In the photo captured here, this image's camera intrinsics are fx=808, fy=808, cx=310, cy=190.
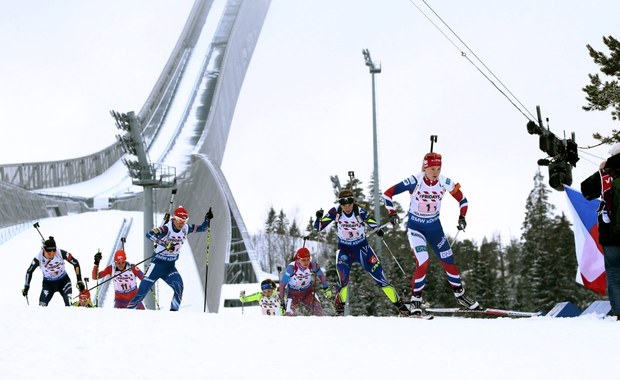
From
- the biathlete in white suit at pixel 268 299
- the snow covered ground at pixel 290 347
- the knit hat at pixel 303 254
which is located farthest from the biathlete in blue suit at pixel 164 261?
the biathlete in white suit at pixel 268 299

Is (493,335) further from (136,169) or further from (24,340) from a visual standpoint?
(136,169)

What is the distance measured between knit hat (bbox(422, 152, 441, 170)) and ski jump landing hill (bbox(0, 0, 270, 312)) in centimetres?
1514

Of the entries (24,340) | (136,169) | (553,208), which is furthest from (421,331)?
(553,208)

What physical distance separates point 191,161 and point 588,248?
93.6 feet

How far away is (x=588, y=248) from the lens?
924cm

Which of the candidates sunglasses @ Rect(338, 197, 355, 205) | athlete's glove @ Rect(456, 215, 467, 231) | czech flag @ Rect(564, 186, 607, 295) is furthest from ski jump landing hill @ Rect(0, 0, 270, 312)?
czech flag @ Rect(564, 186, 607, 295)

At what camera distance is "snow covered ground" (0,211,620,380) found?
4.26m

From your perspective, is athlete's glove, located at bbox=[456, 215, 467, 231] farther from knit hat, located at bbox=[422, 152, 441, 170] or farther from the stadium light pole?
the stadium light pole

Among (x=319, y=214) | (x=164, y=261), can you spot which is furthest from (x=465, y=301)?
(x=164, y=261)

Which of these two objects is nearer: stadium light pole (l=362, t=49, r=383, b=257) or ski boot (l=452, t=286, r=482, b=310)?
ski boot (l=452, t=286, r=482, b=310)

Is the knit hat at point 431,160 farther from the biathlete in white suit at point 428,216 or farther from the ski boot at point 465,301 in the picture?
the ski boot at point 465,301

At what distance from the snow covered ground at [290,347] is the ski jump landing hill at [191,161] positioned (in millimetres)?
17789

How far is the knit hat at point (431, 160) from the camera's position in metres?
9.42

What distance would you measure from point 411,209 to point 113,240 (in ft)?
63.5
